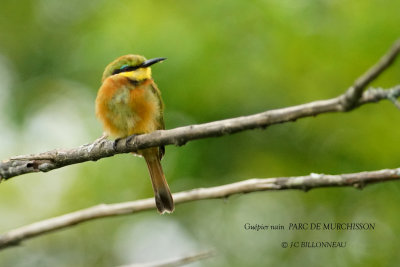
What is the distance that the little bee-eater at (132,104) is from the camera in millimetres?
3605

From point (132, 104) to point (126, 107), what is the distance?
0.05m

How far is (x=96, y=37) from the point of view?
4797 mm

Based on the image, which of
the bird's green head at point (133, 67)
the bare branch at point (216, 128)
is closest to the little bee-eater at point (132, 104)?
the bird's green head at point (133, 67)

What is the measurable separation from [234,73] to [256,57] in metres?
0.25

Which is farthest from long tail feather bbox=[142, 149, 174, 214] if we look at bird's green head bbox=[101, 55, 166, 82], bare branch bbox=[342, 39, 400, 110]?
bare branch bbox=[342, 39, 400, 110]

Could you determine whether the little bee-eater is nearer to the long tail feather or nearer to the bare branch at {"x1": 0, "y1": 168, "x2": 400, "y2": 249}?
the long tail feather

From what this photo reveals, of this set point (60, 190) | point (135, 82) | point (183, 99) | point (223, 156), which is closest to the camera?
point (135, 82)

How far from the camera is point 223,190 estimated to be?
2.91m

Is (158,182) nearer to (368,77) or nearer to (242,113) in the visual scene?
(242,113)

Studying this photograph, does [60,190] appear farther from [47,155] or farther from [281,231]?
[47,155]

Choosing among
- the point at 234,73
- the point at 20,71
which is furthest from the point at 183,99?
the point at 20,71

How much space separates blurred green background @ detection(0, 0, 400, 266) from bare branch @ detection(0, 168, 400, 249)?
1486 mm

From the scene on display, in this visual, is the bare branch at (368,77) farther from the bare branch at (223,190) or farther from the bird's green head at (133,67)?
the bird's green head at (133,67)

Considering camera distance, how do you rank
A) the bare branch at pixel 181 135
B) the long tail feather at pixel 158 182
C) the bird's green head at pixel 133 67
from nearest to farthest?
the bare branch at pixel 181 135 → the long tail feather at pixel 158 182 → the bird's green head at pixel 133 67
